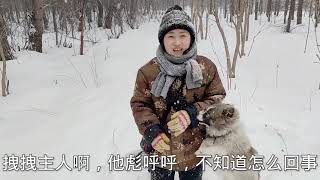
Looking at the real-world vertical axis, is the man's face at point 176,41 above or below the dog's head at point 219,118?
above

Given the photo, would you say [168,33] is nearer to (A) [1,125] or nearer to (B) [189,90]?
(B) [189,90]

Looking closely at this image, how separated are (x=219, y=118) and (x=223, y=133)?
0.13 metres

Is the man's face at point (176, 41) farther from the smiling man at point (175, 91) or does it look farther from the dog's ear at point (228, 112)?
the dog's ear at point (228, 112)

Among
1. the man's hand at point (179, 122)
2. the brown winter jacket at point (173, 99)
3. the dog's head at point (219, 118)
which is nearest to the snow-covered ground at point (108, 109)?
the dog's head at point (219, 118)

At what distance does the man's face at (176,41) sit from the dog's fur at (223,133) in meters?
0.46

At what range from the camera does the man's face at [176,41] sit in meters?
2.43

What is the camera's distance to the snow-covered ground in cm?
442

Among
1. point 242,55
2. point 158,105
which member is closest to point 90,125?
point 158,105

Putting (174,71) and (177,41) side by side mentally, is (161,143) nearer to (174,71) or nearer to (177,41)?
(174,71)

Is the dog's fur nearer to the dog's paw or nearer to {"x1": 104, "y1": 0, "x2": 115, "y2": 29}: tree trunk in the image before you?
the dog's paw

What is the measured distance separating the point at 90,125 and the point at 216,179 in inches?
91.9

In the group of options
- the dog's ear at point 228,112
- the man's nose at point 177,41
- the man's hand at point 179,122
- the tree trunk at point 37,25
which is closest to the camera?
the man's hand at point 179,122

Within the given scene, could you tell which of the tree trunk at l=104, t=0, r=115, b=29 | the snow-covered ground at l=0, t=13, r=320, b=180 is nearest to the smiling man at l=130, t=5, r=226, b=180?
the snow-covered ground at l=0, t=13, r=320, b=180

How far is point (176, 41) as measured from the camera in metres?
2.43
